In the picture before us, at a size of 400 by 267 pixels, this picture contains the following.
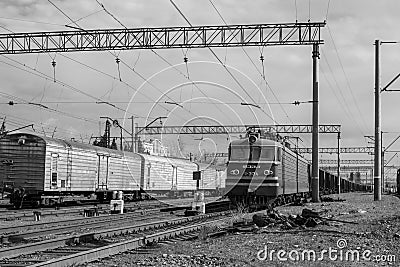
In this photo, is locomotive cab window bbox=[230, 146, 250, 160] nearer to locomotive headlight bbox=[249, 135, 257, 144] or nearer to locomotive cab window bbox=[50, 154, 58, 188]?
locomotive headlight bbox=[249, 135, 257, 144]

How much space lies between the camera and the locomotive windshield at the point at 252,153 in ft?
88.4

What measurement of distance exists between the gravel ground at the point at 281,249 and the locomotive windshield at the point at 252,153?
1098cm

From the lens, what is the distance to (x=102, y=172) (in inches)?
1447

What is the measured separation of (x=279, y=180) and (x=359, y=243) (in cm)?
1400

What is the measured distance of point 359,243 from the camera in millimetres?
13055

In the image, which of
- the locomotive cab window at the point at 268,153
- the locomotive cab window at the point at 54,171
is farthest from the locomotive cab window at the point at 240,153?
the locomotive cab window at the point at 54,171

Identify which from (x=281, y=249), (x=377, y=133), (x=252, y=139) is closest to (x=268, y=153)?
(x=252, y=139)

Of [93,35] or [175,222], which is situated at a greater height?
[93,35]

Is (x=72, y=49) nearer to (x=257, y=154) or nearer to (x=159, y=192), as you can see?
(x=257, y=154)

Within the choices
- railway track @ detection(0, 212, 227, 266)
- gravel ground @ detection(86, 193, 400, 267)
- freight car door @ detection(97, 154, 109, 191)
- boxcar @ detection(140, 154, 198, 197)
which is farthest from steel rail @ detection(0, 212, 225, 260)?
boxcar @ detection(140, 154, 198, 197)

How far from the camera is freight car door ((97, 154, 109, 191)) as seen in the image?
119ft

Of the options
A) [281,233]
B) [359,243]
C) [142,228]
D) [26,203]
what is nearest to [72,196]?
[26,203]

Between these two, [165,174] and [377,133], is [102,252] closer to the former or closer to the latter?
[377,133]

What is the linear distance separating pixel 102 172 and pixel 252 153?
1306cm
